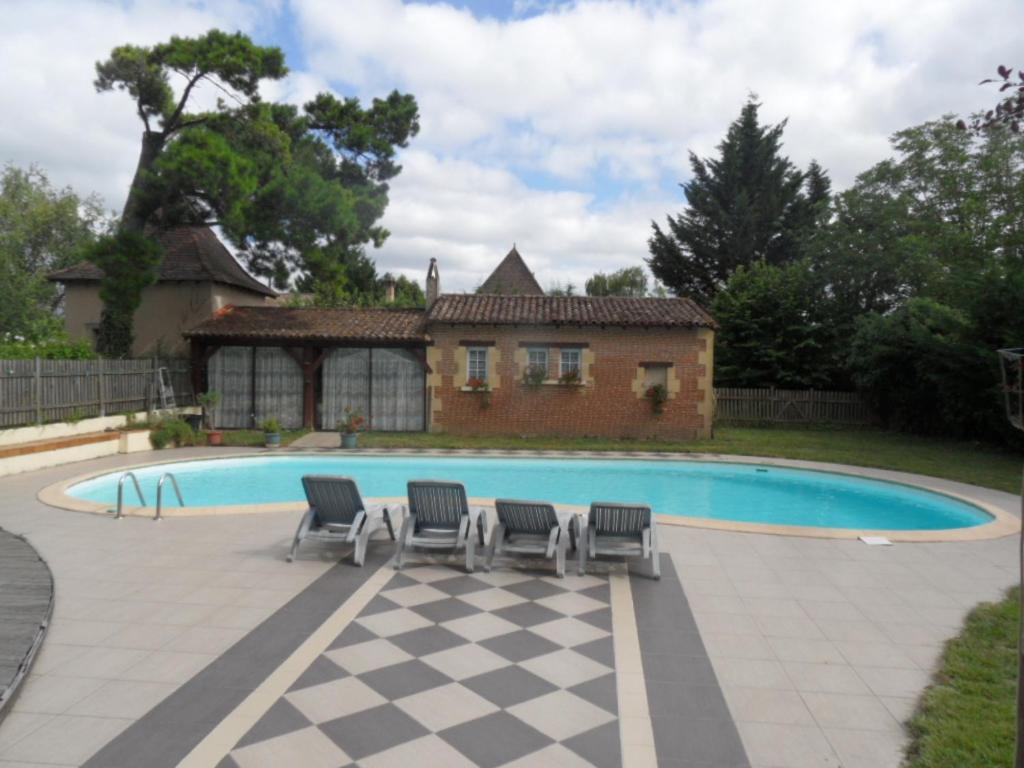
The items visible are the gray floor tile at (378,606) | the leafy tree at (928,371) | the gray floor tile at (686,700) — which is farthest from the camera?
the leafy tree at (928,371)

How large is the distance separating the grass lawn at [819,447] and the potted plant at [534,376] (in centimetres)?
157

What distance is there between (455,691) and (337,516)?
3.83m

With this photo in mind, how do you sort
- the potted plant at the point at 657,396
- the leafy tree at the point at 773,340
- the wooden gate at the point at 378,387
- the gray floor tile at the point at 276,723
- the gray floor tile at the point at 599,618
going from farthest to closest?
1. the leafy tree at the point at 773,340
2. the wooden gate at the point at 378,387
3. the potted plant at the point at 657,396
4. the gray floor tile at the point at 599,618
5. the gray floor tile at the point at 276,723

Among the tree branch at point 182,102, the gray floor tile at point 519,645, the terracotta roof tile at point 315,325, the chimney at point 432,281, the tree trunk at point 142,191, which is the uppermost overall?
the tree branch at point 182,102

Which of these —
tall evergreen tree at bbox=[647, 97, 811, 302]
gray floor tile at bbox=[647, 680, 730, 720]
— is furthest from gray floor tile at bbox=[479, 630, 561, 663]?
tall evergreen tree at bbox=[647, 97, 811, 302]

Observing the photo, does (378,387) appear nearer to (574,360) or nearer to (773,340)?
(574,360)

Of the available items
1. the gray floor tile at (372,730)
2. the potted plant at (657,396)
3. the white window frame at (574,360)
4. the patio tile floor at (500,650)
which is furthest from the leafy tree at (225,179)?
the gray floor tile at (372,730)

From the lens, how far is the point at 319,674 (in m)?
4.73

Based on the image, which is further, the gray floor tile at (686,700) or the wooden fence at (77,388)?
the wooden fence at (77,388)

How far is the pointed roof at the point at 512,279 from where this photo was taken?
38.2 metres

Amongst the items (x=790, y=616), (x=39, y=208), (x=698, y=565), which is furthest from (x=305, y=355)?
(x=39, y=208)

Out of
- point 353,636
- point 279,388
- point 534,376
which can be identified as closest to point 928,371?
point 534,376

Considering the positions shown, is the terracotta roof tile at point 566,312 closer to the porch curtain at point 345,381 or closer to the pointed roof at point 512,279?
the porch curtain at point 345,381

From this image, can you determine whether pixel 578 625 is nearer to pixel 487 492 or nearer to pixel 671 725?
pixel 671 725
